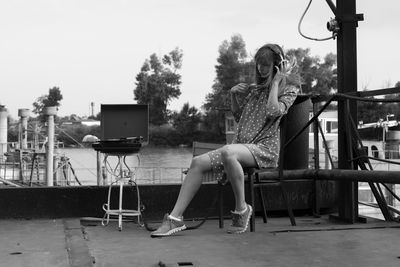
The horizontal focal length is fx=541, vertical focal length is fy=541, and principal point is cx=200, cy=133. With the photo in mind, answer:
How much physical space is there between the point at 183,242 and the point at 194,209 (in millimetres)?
1213

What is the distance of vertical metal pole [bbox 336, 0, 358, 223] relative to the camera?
13.8ft

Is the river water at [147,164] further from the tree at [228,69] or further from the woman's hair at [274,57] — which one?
the tree at [228,69]

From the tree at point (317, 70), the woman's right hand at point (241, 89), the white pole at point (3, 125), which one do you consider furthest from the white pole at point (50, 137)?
the tree at point (317, 70)

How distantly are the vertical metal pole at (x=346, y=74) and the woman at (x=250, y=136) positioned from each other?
1.62ft

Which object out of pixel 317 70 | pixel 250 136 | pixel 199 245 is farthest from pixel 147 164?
pixel 317 70

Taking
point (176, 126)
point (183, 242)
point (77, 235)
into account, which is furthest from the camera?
point (176, 126)

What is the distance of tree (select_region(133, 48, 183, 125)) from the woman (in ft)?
132

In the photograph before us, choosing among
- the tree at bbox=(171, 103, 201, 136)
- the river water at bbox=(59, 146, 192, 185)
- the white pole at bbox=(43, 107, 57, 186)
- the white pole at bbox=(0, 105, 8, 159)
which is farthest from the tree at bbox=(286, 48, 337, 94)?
the white pole at bbox=(43, 107, 57, 186)

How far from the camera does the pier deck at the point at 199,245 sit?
281 centimetres

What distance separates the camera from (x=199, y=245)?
10.5 ft

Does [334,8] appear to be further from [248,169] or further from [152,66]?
[152,66]

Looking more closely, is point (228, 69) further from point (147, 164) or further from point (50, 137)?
point (50, 137)

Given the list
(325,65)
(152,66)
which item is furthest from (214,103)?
(325,65)

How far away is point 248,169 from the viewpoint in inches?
145
